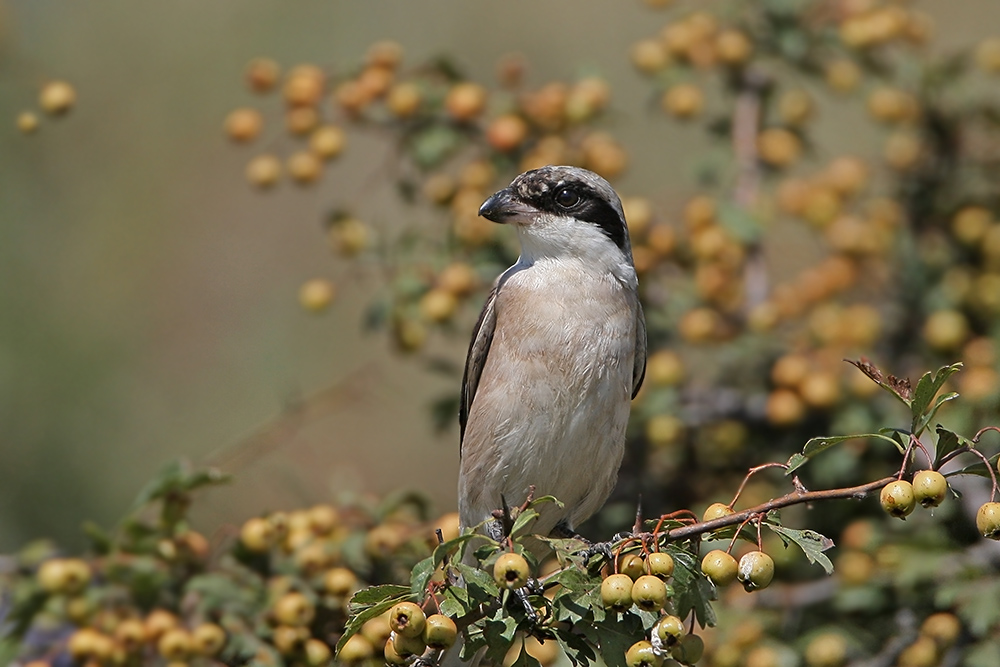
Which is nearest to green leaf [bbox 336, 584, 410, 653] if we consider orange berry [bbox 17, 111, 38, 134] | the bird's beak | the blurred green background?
the bird's beak

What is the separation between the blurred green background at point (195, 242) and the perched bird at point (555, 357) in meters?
2.44

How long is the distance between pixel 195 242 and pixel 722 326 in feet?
15.1

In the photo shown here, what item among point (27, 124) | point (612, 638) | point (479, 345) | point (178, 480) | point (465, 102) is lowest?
point (612, 638)

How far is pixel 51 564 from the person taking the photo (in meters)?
3.18

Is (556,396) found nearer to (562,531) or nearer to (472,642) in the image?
(562,531)

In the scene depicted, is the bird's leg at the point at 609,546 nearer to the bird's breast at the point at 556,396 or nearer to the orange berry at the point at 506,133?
the bird's breast at the point at 556,396

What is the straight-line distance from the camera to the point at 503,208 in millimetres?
3461

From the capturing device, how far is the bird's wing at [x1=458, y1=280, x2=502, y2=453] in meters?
3.64

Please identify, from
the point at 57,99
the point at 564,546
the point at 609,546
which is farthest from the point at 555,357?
the point at 57,99

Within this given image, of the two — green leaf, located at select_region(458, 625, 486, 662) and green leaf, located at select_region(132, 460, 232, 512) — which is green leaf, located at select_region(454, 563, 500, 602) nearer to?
green leaf, located at select_region(458, 625, 486, 662)

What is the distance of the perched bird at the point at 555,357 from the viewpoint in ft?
10.8

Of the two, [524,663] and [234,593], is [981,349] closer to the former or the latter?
[524,663]

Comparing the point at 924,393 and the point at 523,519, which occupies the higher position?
the point at 924,393

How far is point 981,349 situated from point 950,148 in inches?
41.4
